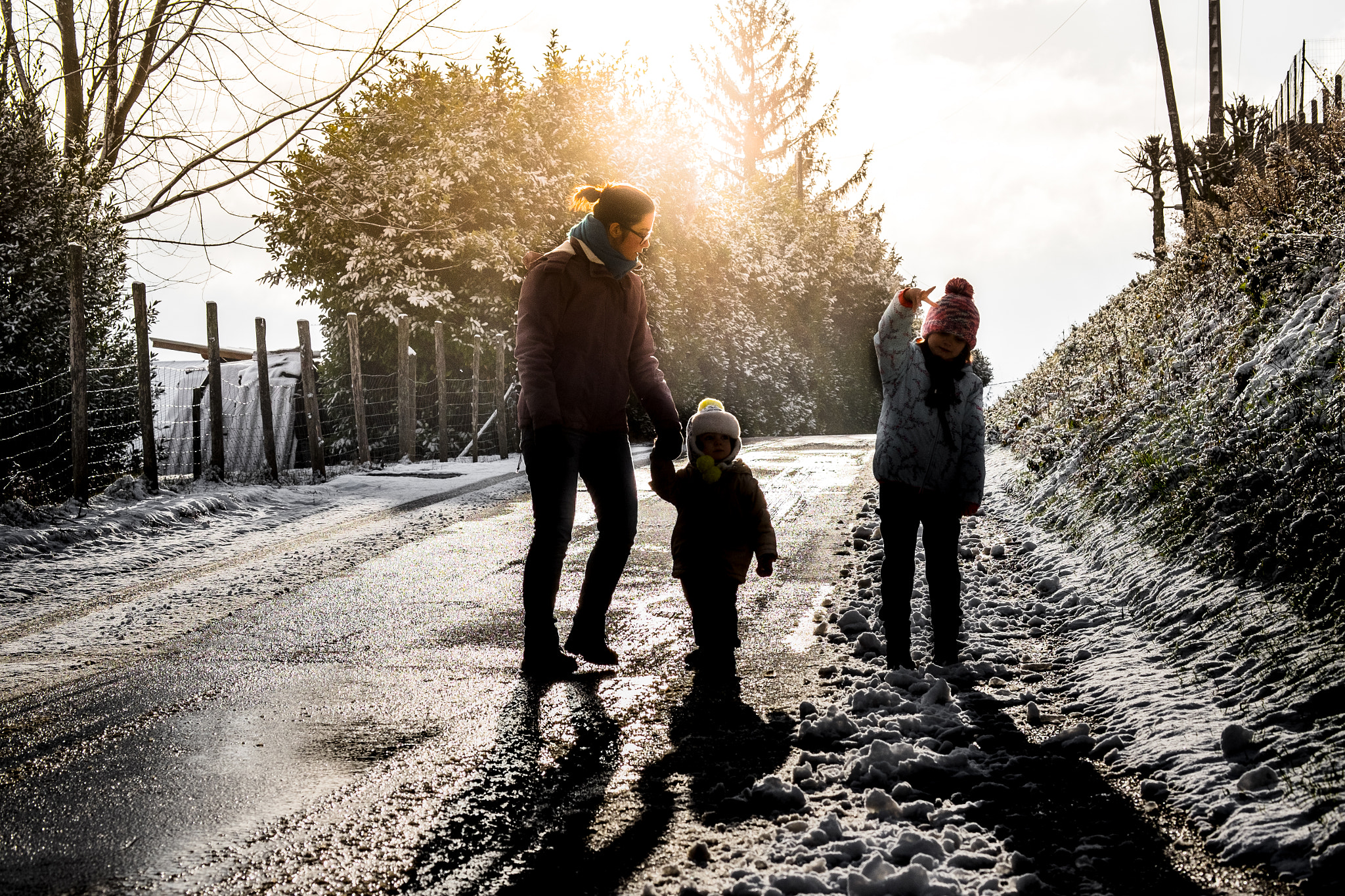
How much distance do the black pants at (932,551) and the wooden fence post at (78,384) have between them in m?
8.26

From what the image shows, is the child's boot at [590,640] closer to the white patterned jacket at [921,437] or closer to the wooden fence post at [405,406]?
the white patterned jacket at [921,437]

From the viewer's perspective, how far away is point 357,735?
3908 millimetres

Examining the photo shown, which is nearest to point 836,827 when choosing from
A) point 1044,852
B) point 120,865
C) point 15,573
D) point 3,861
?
point 1044,852

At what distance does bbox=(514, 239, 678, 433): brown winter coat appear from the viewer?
→ 4547mm

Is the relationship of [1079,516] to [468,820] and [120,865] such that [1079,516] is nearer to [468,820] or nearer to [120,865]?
[468,820]

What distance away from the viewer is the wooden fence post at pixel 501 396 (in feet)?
65.2

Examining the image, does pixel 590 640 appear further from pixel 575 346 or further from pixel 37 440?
pixel 37 440

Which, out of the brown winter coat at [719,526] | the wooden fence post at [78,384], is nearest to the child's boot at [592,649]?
the brown winter coat at [719,526]

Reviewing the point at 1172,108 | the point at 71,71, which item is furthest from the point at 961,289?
the point at 1172,108

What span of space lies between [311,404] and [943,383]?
11303 mm

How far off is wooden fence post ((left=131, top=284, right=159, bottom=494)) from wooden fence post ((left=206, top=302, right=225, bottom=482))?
1.12 meters

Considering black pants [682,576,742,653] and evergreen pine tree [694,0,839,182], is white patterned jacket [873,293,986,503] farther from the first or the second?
evergreen pine tree [694,0,839,182]

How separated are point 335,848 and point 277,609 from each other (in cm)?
354

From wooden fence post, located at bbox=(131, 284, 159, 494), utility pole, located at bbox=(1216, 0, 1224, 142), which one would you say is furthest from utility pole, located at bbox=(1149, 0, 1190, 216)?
wooden fence post, located at bbox=(131, 284, 159, 494)
